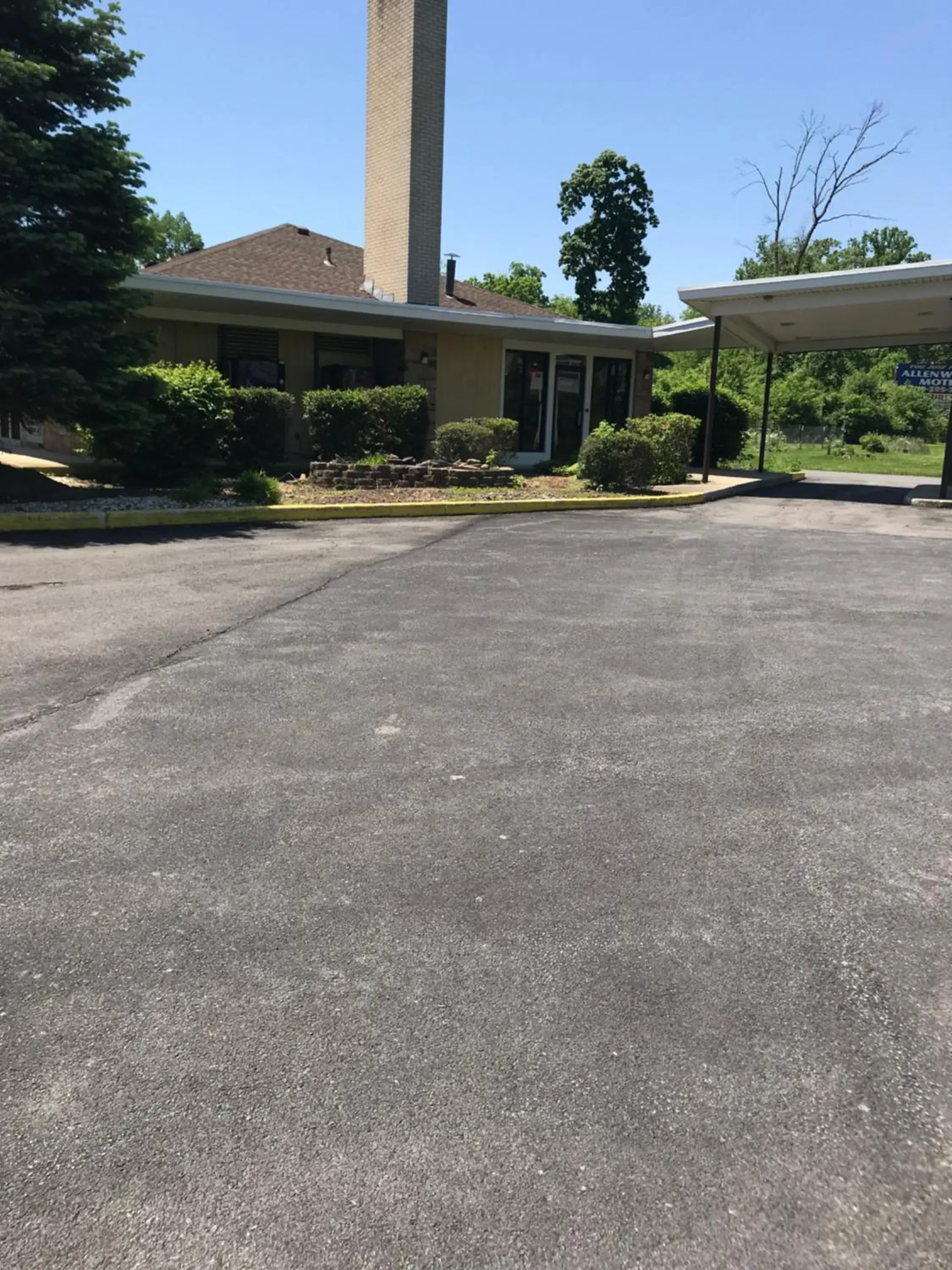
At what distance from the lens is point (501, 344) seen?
2131 centimetres

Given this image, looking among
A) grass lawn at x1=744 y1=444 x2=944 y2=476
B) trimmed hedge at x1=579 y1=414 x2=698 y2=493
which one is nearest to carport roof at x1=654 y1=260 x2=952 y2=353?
trimmed hedge at x1=579 y1=414 x2=698 y2=493

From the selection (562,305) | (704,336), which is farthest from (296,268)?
(562,305)

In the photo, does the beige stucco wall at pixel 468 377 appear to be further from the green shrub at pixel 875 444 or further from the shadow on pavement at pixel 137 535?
the green shrub at pixel 875 444

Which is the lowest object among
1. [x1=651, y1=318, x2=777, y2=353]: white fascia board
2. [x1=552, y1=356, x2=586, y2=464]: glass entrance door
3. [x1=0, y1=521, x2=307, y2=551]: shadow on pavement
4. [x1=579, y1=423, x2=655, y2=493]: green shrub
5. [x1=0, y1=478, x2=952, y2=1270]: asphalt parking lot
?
[x1=0, y1=478, x2=952, y2=1270]: asphalt parking lot

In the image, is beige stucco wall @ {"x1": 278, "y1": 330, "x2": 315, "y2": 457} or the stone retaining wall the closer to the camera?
the stone retaining wall

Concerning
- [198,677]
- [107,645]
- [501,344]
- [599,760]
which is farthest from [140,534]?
[501,344]

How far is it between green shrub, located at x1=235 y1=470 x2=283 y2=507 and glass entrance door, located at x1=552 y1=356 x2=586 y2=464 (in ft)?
32.2

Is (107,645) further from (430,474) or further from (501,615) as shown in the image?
(430,474)

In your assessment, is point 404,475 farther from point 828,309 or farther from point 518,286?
point 518,286

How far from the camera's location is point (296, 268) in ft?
69.0

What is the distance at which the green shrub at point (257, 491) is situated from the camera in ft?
45.8

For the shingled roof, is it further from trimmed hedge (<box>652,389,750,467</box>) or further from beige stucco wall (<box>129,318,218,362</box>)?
trimmed hedge (<box>652,389,750,467</box>)

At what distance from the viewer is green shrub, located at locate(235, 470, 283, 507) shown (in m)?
14.0

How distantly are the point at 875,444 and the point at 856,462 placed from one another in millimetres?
9365
